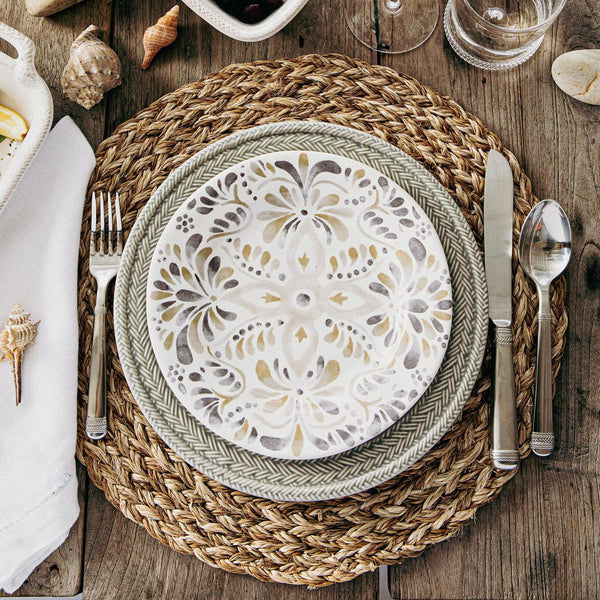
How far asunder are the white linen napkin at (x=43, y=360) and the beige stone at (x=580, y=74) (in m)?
0.62

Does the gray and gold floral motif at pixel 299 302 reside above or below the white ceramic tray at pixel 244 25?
below

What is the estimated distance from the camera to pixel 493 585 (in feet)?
2.27

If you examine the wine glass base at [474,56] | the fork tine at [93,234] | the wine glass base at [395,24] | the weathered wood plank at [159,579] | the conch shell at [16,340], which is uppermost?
the wine glass base at [395,24]

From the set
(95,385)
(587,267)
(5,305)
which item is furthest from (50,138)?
(587,267)

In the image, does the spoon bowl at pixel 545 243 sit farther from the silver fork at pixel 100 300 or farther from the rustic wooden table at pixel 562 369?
the silver fork at pixel 100 300

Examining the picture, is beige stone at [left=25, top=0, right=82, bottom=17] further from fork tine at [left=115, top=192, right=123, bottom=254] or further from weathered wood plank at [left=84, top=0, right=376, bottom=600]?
fork tine at [left=115, top=192, right=123, bottom=254]

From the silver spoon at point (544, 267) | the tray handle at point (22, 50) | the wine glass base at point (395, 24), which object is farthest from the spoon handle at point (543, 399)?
the tray handle at point (22, 50)

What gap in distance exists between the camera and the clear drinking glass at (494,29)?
2.39 ft

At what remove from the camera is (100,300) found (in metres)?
0.69

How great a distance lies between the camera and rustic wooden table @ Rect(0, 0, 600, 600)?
692 mm

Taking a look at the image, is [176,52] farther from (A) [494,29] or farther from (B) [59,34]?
(A) [494,29]

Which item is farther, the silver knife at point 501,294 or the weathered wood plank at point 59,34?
the weathered wood plank at point 59,34

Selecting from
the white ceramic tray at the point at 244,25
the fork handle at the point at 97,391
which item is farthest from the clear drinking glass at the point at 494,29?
the fork handle at the point at 97,391

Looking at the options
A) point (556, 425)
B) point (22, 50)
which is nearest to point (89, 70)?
point (22, 50)
